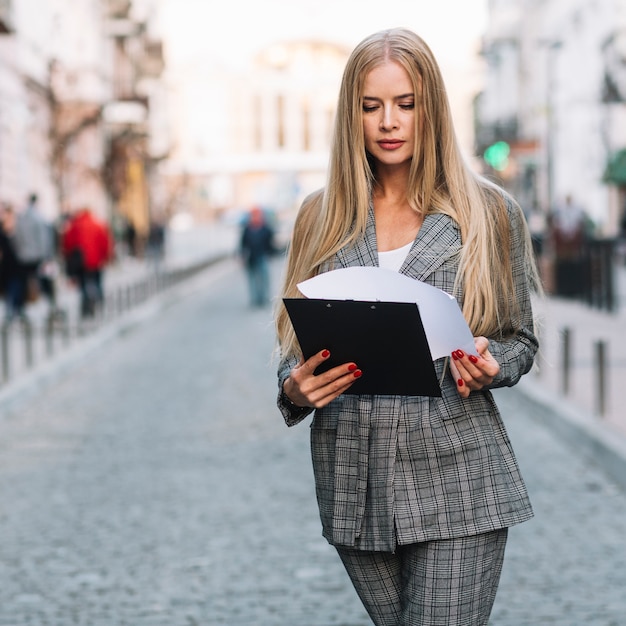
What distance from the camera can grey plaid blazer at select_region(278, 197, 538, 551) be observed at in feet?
9.66

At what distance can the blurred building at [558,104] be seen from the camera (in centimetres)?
3406

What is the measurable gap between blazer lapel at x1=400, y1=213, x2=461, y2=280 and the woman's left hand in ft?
0.66

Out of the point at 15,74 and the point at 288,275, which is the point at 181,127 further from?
the point at 288,275

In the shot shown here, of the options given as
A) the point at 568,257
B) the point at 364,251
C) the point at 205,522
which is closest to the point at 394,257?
the point at 364,251

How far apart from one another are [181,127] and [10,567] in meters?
125

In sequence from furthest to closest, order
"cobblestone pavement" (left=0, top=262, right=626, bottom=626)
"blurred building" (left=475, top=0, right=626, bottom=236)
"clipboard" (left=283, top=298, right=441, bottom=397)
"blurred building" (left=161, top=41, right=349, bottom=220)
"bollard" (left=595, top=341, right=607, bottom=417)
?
"blurred building" (left=161, top=41, right=349, bottom=220)
"blurred building" (left=475, top=0, right=626, bottom=236)
"bollard" (left=595, top=341, right=607, bottom=417)
"cobblestone pavement" (left=0, top=262, right=626, bottom=626)
"clipboard" (left=283, top=298, right=441, bottom=397)

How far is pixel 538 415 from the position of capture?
11.2 metres

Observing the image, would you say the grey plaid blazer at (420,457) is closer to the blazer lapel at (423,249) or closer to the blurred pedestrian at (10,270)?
the blazer lapel at (423,249)

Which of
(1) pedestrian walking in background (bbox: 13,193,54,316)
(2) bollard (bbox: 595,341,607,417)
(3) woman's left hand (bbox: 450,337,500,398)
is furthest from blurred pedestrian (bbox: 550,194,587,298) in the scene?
(3) woman's left hand (bbox: 450,337,500,398)

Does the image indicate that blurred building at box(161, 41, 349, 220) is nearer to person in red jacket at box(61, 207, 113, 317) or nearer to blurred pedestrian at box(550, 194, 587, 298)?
blurred pedestrian at box(550, 194, 587, 298)

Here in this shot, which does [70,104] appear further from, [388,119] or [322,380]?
[322,380]

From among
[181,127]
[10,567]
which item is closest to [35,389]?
[10,567]

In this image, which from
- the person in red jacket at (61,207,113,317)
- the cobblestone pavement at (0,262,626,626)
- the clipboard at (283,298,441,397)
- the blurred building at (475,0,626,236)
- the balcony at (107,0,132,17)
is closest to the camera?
the clipboard at (283,298,441,397)

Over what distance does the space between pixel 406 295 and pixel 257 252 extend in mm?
21892
